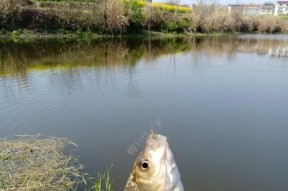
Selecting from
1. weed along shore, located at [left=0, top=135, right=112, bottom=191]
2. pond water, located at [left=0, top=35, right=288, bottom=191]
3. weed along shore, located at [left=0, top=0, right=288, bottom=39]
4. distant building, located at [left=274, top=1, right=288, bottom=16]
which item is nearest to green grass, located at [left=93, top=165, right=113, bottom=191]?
weed along shore, located at [left=0, top=135, right=112, bottom=191]

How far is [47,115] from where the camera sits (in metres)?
10.0

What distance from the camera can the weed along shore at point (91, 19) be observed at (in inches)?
1180

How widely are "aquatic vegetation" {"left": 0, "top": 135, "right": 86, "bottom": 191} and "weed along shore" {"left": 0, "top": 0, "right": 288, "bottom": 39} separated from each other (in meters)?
→ 23.4

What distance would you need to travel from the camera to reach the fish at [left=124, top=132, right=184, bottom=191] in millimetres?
2211

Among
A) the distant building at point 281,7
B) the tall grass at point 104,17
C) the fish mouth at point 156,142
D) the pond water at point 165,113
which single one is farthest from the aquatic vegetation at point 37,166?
the distant building at point 281,7

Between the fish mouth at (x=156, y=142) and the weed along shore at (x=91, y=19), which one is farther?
the weed along shore at (x=91, y=19)

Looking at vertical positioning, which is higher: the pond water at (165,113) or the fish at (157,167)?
the fish at (157,167)

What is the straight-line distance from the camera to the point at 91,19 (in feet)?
108

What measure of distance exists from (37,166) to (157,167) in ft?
15.8

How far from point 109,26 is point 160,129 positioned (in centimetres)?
2569

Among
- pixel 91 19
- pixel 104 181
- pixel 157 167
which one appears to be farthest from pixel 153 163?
pixel 91 19

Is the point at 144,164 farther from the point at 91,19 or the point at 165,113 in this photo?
the point at 91,19

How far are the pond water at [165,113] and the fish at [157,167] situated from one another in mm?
4103

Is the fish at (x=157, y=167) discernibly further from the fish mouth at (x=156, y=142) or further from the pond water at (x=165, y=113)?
the pond water at (x=165, y=113)
